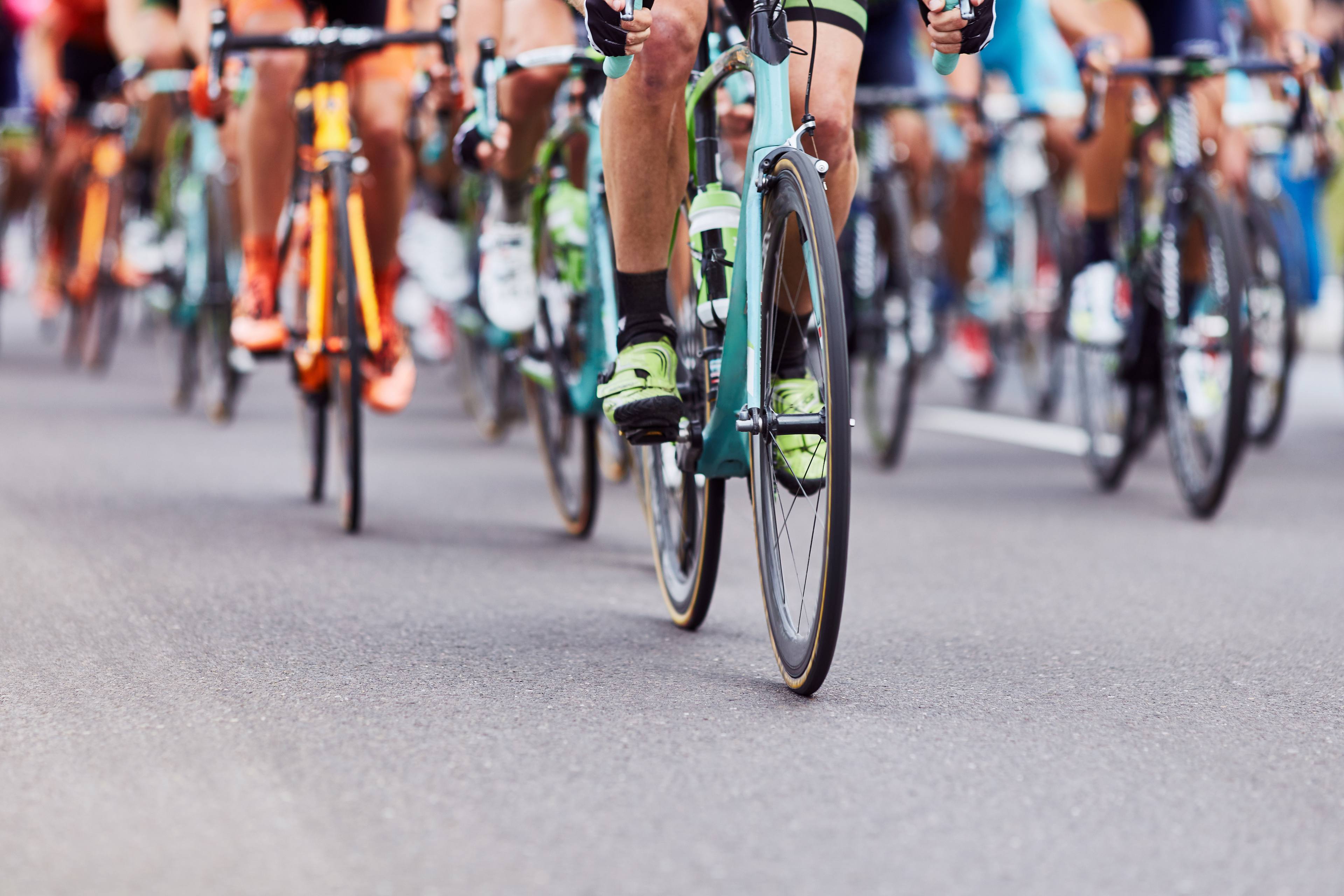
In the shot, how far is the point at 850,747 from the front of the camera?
10.2ft

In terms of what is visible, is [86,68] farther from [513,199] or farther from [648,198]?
[648,198]

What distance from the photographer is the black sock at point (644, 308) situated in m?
3.90

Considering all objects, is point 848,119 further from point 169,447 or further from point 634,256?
point 169,447

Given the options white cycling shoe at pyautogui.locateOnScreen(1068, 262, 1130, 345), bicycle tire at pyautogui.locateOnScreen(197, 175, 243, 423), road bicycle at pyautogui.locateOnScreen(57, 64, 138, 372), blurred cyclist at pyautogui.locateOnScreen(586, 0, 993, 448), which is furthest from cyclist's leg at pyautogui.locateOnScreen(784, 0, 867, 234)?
road bicycle at pyautogui.locateOnScreen(57, 64, 138, 372)

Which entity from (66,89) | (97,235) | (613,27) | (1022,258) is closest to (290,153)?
(613,27)

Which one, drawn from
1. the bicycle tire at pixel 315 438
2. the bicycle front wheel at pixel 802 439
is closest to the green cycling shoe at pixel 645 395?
the bicycle front wheel at pixel 802 439

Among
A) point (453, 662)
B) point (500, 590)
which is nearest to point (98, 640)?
point (453, 662)

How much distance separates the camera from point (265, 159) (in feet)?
19.6

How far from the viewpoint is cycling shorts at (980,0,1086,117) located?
889 centimetres

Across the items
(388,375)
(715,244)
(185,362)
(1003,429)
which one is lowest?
(1003,429)

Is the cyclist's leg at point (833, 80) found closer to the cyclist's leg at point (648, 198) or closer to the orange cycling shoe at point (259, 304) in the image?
the cyclist's leg at point (648, 198)

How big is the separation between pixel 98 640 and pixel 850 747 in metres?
1.73

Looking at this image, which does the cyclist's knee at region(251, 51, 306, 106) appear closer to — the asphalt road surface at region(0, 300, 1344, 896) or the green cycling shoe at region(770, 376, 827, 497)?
the asphalt road surface at region(0, 300, 1344, 896)

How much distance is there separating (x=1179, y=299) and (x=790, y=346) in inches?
112
